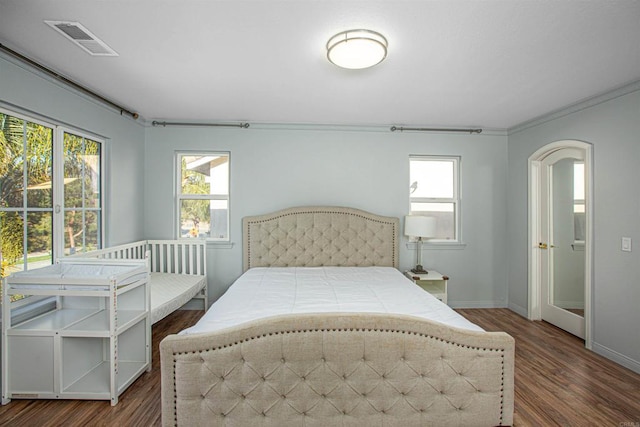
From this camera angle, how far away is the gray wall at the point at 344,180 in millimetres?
3803

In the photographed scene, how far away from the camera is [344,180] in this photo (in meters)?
3.89

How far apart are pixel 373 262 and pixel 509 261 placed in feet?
6.35

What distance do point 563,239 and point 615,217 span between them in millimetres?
745

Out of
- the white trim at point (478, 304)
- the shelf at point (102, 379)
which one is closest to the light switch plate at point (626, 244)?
the white trim at point (478, 304)

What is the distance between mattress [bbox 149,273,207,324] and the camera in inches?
100

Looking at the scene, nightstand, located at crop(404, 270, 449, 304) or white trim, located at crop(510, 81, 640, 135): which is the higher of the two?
white trim, located at crop(510, 81, 640, 135)

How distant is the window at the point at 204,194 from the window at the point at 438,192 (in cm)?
258

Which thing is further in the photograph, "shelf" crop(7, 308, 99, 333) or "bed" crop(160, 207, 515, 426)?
"shelf" crop(7, 308, 99, 333)

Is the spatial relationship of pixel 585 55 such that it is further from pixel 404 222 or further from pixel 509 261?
pixel 509 261

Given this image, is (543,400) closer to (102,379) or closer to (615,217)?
(615,217)

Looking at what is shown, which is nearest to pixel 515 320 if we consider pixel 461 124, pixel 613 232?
pixel 613 232

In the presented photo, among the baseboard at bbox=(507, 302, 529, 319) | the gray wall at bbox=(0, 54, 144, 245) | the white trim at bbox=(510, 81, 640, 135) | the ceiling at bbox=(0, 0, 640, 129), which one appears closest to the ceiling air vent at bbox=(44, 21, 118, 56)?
the ceiling at bbox=(0, 0, 640, 129)

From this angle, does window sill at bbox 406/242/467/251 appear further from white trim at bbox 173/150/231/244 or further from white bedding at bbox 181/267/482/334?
white trim at bbox 173/150/231/244

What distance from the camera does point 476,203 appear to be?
400cm
